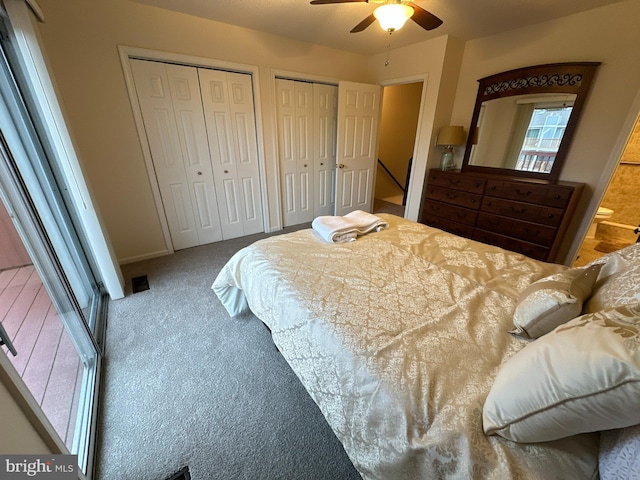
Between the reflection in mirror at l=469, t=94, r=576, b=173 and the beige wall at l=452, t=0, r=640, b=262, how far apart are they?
0.17m

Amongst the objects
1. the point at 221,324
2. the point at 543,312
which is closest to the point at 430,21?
the point at 543,312

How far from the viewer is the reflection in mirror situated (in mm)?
2520

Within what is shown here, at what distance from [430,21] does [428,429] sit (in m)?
2.43

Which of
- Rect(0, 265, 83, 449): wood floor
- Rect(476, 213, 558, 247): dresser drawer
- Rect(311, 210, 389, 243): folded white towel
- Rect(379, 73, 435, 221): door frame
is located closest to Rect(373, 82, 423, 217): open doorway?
Rect(379, 73, 435, 221): door frame

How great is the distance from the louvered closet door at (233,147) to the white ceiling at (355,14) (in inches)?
20.6

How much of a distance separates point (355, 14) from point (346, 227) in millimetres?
2151

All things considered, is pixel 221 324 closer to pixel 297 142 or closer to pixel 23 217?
pixel 23 217

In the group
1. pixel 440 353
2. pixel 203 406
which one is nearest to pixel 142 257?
pixel 203 406

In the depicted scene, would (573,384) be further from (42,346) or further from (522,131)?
(522,131)

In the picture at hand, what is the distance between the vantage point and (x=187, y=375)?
4.88 ft

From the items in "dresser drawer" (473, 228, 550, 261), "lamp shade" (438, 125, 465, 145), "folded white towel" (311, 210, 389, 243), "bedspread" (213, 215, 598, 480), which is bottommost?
"dresser drawer" (473, 228, 550, 261)

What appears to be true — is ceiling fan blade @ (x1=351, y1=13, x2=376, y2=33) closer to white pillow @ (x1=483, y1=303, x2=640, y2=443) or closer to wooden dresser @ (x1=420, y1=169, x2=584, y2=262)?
wooden dresser @ (x1=420, y1=169, x2=584, y2=262)

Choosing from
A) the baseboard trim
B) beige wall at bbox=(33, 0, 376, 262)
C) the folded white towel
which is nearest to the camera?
the folded white towel

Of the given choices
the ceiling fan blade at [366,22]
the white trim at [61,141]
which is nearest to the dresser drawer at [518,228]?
the ceiling fan blade at [366,22]
